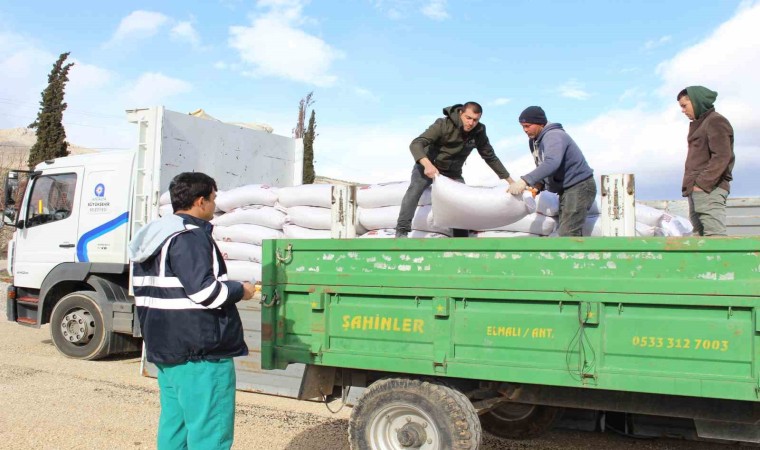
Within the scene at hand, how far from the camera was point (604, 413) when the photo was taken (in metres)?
4.65

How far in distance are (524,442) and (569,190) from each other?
1850 millimetres

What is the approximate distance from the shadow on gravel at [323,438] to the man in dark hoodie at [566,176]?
215 cm

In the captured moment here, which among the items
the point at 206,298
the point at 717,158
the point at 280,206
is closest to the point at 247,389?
the point at 280,206

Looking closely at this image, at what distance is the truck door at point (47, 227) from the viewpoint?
765cm

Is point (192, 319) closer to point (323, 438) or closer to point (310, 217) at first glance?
point (323, 438)

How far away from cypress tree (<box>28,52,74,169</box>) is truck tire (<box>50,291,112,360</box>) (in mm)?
14591

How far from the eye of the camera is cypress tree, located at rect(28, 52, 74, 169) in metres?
Result: 20.6

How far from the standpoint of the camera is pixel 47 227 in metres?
7.80

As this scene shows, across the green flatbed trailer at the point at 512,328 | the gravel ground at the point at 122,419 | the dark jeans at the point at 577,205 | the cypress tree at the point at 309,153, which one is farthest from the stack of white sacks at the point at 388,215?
the cypress tree at the point at 309,153

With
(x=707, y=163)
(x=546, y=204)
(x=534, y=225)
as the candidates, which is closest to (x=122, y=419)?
(x=534, y=225)

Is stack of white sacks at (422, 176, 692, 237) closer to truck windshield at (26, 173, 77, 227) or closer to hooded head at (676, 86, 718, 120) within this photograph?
hooded head at (676, 86, 718, 120)

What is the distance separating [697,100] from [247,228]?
3.96 metres

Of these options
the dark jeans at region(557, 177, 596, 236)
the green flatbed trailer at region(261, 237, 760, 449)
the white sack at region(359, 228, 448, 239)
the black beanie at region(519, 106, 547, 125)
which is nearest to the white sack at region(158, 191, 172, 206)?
the white sack at region(359, 228, 448, 239)

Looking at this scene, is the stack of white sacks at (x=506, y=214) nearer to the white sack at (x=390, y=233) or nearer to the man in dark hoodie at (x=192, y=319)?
the white sack at (x=390, y=233)
